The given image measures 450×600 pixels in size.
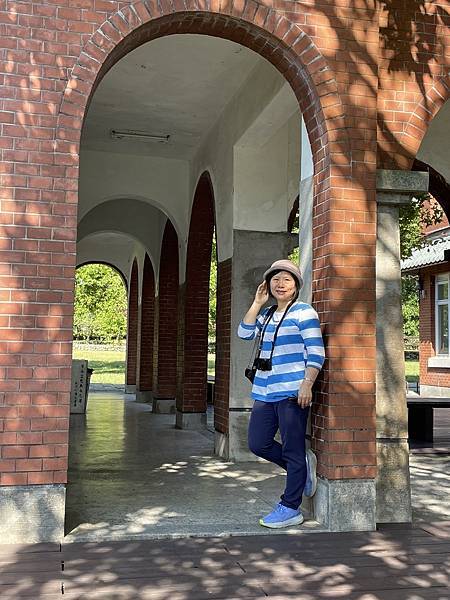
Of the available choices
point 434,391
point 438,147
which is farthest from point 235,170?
point 434,391

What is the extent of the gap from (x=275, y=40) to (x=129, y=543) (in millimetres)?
3741

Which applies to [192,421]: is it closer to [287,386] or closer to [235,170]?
[235,170]

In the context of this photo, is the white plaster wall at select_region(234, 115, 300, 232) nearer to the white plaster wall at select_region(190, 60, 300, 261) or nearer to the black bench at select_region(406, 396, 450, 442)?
the white plaster wall at select_region(190, 60, 300, 261)

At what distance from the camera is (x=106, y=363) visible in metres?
38.8

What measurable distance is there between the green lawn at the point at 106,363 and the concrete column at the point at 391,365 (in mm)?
22790

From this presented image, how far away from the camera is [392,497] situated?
17.4ft

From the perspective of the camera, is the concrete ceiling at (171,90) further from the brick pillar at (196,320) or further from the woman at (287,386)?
the woman at (287,386)

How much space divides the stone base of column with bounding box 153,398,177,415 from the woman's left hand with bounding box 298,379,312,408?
30.7 feet

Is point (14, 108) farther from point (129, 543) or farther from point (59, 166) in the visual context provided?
point (129, 543)

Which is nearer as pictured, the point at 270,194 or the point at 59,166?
the point at 59,166

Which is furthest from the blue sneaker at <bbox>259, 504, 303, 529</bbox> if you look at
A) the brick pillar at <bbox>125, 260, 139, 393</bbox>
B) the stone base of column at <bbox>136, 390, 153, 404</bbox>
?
the brick pillar at <bbox>125, 260, 139, 393</bbox>

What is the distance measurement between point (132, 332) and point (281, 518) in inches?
614

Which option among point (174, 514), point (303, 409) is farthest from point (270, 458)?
point (174, 514)

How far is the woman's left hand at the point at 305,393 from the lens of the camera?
4.93 meters
